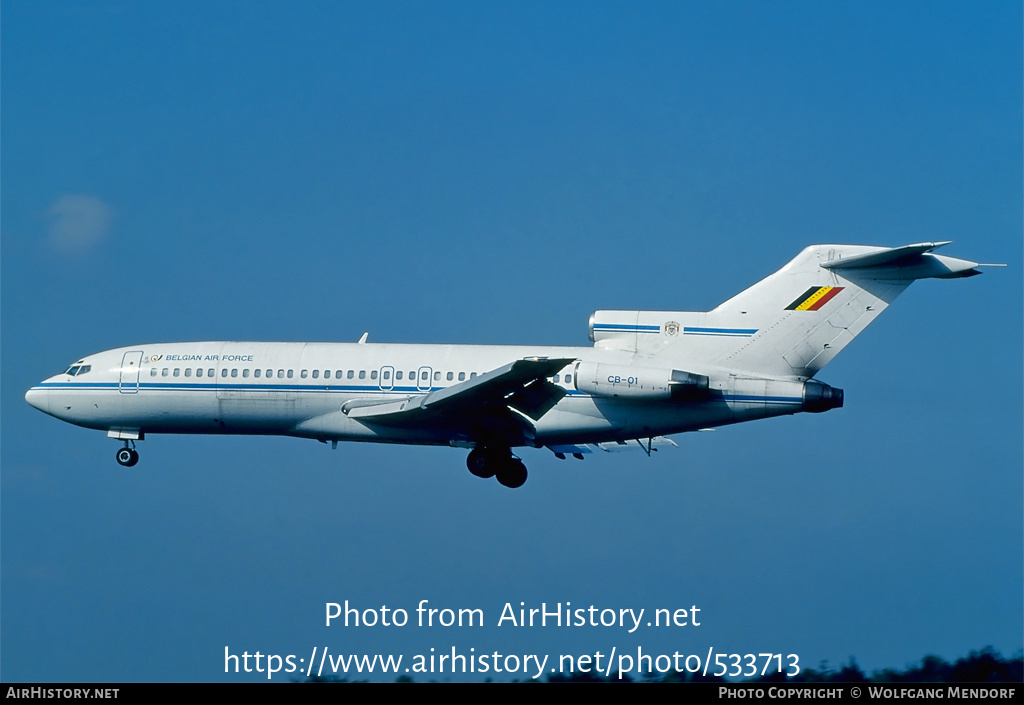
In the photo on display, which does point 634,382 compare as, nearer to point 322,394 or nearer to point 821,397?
point 821,397

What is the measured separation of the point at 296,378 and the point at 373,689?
1168cm

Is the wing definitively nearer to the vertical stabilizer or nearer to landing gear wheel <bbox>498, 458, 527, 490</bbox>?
landing gear wheel <bbox>498, 458, 527, 490</bbox>

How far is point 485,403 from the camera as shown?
33.5 m

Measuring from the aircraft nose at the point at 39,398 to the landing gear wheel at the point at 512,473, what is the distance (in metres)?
12.6

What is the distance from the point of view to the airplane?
32812 millimetres

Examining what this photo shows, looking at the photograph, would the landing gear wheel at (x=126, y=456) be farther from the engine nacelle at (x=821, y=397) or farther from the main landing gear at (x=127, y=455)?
the engine nacelle at (x=821, y=397)

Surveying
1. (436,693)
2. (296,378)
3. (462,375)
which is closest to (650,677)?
(436,693)

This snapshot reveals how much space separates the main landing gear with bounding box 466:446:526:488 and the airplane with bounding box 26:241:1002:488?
25 mm

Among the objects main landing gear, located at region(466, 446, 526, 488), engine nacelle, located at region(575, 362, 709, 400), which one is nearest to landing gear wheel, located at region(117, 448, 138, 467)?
main landing gear, located at region(466, 446, 526, 488)

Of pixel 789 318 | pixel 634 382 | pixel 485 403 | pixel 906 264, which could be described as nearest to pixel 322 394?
pixel 485 403

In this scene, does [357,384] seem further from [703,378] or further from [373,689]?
[373,689]

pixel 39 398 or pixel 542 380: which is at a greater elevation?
pixel 39 398

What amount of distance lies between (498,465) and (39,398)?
1284 cm

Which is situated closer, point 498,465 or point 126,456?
point 498,465
